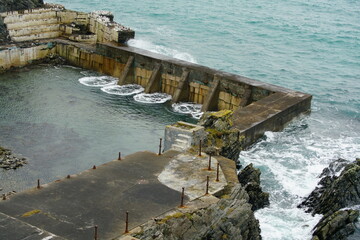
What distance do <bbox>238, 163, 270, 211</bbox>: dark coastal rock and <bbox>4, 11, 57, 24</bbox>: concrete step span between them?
1031 inches

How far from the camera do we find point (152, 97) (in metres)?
39.6

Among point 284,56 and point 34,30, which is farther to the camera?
point 284,56

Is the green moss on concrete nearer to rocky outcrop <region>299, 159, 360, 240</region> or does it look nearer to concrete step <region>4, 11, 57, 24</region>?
rocky outcrop <region>299, 159, 360, 240</region>

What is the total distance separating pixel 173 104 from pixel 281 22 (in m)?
39.3

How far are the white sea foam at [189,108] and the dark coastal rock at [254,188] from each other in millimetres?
12001

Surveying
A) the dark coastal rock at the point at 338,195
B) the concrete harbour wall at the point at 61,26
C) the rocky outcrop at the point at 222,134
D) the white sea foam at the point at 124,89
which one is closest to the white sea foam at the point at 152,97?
the white sea foam at the point at 124,89

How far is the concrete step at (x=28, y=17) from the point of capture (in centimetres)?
4412

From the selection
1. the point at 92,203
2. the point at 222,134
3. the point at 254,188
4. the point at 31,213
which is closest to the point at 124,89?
the point at 222,134

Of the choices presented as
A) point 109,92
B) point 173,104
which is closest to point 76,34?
point 109,92

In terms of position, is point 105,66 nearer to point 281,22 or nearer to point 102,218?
point 102,218

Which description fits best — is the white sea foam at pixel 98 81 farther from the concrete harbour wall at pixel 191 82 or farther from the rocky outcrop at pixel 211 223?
the rocky outcrop at pixel 211 223

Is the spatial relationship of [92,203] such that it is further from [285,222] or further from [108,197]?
[285,222]

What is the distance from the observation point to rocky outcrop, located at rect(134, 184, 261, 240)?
51.6 feet

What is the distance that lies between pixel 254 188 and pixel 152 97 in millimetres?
16728
